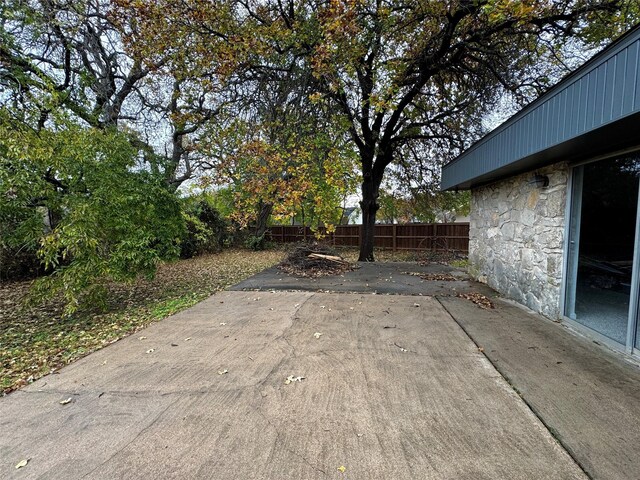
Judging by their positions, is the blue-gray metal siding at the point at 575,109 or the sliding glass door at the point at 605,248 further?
the sliding glass door at the point at 605,248

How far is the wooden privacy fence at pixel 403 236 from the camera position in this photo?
42.9 feet

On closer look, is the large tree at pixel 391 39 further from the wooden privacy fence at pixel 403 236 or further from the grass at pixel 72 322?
the wooden privacy fence at pixel 403 236

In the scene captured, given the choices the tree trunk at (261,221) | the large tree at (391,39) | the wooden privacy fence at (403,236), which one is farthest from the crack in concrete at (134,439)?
the tree trunk at (261,221)

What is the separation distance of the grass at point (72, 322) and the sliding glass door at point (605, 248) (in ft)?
17.3

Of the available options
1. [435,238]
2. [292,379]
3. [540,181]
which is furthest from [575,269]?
[435,238]

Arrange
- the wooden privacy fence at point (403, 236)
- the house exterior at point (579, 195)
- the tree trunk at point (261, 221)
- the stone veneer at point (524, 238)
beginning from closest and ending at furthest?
the house exterior at point (579, 195) < the stone veneer at point (524, 238) < the wooden privacy fence at point (403, 236) < the tree trunk at point (261, 221)

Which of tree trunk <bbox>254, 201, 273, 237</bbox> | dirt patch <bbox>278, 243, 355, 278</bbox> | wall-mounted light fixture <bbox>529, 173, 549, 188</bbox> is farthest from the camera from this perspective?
tree trunk <bbox>254, 201, 273, 237</bbox>

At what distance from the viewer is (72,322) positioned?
452 cm

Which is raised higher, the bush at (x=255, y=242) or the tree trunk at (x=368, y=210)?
the tree trunk at (x=368, y=210)

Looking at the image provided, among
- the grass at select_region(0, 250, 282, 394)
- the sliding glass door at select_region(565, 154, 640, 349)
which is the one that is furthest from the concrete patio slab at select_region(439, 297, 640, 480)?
the grass at select_region(0, 250, 282, 394)

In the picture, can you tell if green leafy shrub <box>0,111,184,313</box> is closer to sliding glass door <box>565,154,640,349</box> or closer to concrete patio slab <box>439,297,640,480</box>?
concrete patio slab <box>439,297,640,480</box>

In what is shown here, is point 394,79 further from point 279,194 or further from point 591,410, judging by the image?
point 591,410

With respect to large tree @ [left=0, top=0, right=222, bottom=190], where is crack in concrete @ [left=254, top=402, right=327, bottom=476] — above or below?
below

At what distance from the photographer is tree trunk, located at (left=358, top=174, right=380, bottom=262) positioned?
33.0 feet
